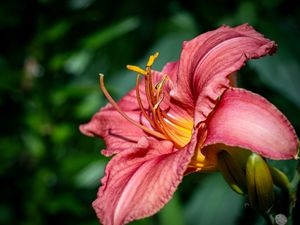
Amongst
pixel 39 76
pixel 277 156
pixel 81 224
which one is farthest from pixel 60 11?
pixel 277 156

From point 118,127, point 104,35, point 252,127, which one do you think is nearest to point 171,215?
point 118,127

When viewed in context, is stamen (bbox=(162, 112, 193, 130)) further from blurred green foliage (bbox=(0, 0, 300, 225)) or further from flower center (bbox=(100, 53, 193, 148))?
blurred green foliage (bbox=(0, 0, 300, 225))

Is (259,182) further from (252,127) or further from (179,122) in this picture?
(179,122)

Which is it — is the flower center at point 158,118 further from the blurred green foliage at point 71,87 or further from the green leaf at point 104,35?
the green leaf at point 104,35

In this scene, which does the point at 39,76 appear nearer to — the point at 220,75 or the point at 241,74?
the point at 241,74

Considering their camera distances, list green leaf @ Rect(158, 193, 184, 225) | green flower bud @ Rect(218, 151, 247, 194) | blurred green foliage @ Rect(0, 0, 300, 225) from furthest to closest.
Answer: blurred green foliage @ Rect(0, 0, 300, 225) < green leaf @ Rect(158, 193, 184, 225) < green flower bud @ Rect(218, 151, 247, 194)

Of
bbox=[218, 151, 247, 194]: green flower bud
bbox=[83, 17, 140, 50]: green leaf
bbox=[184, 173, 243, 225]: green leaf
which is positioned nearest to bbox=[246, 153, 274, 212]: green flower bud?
bbox=[218, 151, 247, 194]: green flower bud
